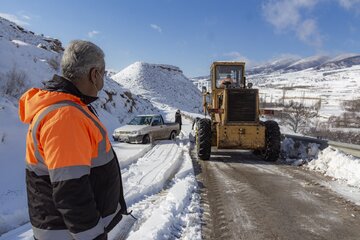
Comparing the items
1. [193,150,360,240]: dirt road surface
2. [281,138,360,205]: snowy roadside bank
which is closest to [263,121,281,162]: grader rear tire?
[281,138,360,205]: snowy roadside bank

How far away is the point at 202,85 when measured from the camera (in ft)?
47.7

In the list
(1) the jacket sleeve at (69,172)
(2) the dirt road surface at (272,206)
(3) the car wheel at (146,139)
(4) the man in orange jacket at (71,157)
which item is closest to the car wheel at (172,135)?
(3) the car wheel at (146,139)

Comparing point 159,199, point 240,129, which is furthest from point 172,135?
point 159,199

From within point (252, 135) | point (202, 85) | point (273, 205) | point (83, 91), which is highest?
point (202, 85)

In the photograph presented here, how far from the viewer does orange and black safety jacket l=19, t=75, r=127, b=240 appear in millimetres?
2055

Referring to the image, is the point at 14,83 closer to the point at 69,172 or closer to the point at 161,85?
the point at 69,172

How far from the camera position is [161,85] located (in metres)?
81.0

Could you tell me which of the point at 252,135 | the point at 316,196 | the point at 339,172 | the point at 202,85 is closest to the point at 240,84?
the point at 202,85

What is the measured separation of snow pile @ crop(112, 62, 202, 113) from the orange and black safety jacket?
66383 millimetres

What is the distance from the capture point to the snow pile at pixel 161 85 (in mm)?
74000

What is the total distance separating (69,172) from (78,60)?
A: 0.71 meters

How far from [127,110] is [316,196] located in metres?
24.1

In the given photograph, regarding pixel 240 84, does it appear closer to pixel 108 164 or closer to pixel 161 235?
pixel 161 235

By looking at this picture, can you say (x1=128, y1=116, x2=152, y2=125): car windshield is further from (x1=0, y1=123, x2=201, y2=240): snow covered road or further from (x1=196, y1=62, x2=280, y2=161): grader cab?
(x1=0, y1=123, x2=201, y2=240): snow covered road
